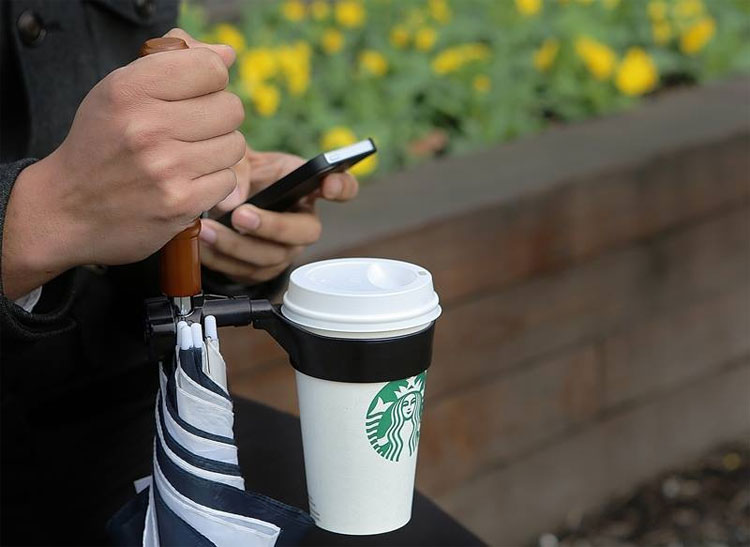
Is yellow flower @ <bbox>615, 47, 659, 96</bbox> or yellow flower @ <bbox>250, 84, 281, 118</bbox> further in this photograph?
yellow flower @ <bbox>615, 47, 659, 96</bbox>

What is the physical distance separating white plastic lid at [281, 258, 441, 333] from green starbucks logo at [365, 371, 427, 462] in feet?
0.20

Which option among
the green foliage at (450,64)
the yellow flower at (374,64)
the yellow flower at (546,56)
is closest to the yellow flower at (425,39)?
the green foliage at (450,64)

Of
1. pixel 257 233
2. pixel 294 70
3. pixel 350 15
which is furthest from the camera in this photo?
pixel 350 15

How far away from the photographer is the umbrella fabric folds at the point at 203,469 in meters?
1.04

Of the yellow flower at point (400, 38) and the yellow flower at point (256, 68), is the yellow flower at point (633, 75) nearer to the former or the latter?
the yellow flower at point (400, 38)

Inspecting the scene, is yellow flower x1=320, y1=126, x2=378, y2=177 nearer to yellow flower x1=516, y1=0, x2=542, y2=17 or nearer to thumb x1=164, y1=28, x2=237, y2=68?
yellow flower x1=516, y1=0, x2=542, y2=17

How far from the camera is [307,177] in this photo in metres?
1.37

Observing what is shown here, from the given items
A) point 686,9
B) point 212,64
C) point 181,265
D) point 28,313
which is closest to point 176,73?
point 212,64

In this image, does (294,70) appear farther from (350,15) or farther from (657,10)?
(657,10)

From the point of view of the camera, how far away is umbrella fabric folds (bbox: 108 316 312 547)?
41.1 inches

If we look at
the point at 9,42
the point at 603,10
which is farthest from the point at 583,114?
the point at 9,42

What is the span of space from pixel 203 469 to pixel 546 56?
224 centimetres

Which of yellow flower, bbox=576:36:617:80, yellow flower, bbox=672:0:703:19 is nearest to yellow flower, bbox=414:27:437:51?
yellow flower, bbox=576:36:617:80

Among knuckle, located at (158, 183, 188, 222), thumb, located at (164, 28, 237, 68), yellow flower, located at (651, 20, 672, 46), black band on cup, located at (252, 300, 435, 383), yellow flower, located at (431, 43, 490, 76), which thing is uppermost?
thumb, located at (164, 28, 237, 68)
